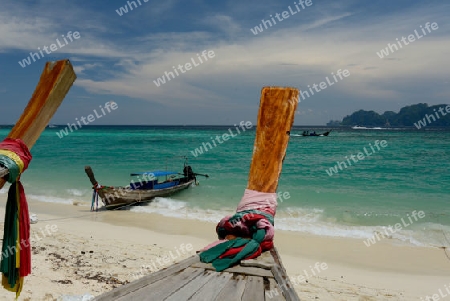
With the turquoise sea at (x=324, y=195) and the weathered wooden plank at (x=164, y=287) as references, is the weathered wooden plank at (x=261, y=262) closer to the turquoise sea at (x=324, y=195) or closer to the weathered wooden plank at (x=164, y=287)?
the weathered wooden plank at (x=164, y=287)

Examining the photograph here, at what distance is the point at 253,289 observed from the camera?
2.82m

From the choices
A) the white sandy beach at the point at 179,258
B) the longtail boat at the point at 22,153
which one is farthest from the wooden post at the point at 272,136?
the white sandy beach at the point at 179,258

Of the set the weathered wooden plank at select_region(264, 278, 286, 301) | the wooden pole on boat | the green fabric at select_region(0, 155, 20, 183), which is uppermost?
the wooden pole on boat

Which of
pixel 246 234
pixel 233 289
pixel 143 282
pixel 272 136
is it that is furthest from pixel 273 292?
pixel 272 136

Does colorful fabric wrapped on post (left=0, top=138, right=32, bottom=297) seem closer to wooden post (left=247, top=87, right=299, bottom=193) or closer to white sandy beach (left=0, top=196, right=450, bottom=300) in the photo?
wooden post (left=247, top=87, right=299, bottom=193)

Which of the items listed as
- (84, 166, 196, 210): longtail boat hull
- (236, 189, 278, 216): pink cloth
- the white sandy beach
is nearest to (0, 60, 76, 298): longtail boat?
(236, 189, 278, 216): pink cloth

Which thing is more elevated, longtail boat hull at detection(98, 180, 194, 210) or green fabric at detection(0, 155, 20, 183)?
green fabric at detection(0, 155, 20, 183)

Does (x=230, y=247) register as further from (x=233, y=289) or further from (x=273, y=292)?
(x=273, y=292)

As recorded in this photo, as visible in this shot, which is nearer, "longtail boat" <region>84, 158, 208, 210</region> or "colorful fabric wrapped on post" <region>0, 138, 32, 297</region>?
"colorful fabric wrapped on post" <region>0, 138, 32, 297</region>

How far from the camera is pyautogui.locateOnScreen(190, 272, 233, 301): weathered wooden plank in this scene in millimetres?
2725

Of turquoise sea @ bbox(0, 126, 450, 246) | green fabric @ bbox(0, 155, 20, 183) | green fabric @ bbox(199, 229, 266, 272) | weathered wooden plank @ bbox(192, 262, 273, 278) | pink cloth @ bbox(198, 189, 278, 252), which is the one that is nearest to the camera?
green fabric @ bbox(0, 155, 20, 183)

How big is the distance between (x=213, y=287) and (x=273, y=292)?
478mm

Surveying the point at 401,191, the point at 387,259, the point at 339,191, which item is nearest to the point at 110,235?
the point at 387,259

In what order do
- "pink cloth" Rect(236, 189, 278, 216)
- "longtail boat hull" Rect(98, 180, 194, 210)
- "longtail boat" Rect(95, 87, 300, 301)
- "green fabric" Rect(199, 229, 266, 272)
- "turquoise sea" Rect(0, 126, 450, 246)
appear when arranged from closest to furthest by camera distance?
1. "longtail boat" Rect(95, 87, 300, 301)
2. "green fabric" Rect(199, 229, 266, 272)
3. "pink cloth" Rect(236, 189, 278, 216)
4. "turquoise sea" Rect(0, 126, 450, 246)
5. "longtail boat hull" Rect(98, 180, 194, 210)
